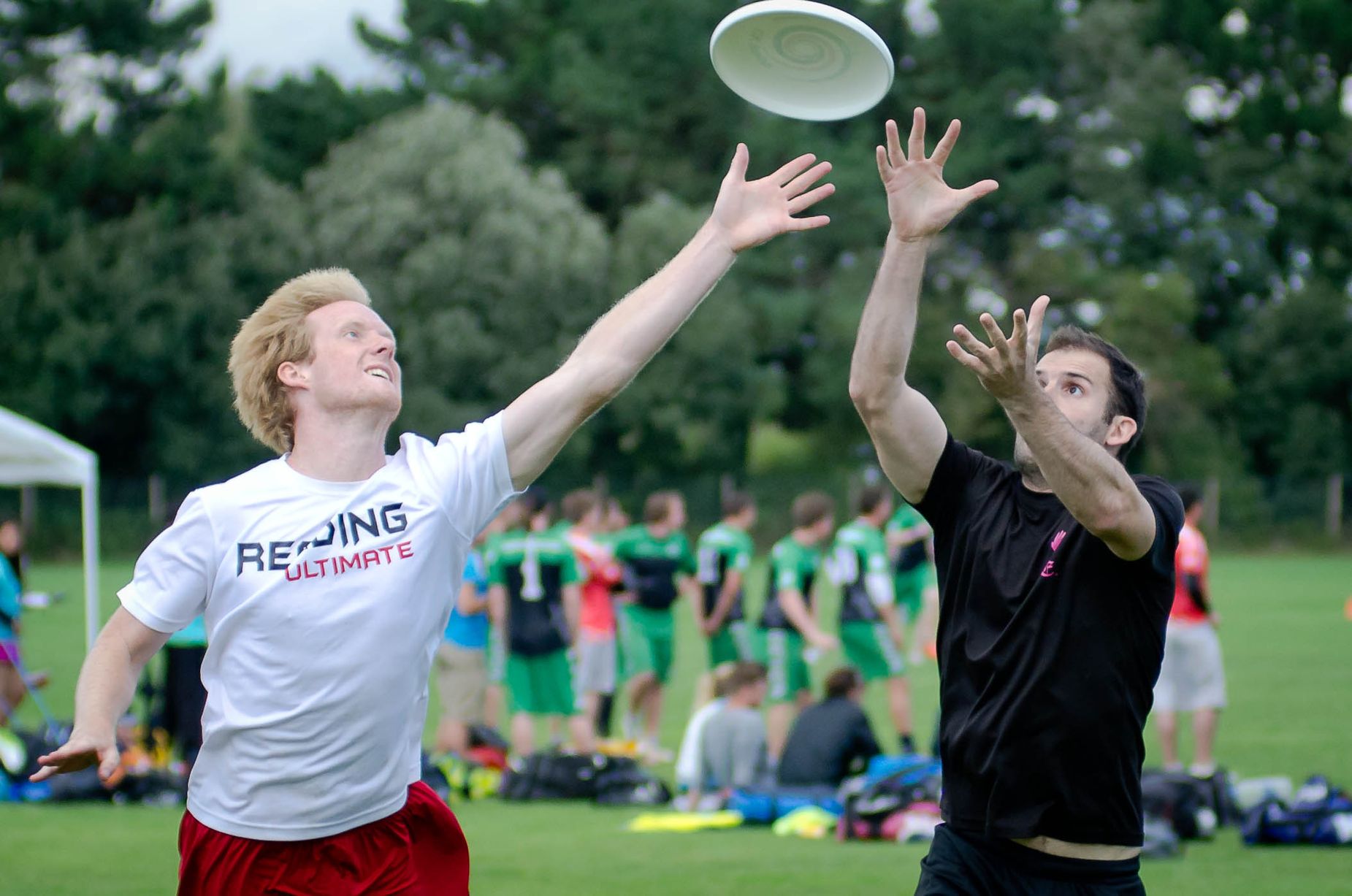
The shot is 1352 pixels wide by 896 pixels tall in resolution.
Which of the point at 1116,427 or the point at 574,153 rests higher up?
the point at 574,153

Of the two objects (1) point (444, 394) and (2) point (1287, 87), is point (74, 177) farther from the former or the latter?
(2) point (1287, 87)

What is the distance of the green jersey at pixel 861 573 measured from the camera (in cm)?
1151

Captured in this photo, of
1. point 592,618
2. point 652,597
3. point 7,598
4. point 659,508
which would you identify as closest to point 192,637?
point 7,598

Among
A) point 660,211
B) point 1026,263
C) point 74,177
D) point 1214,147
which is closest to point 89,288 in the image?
point 74,177

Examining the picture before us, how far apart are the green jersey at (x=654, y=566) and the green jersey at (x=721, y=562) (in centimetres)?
37

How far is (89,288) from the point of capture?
1527 inches

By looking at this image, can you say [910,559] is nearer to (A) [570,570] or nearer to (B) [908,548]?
(B) [908,548]

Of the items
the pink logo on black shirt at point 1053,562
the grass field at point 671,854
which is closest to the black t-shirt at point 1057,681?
the pink logo on black shirt at point 1053,562

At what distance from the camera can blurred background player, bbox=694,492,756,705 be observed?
12.1 meters

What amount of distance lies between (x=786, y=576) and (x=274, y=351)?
7.98m

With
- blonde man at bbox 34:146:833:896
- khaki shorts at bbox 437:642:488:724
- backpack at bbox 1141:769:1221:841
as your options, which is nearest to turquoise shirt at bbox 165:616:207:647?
khaki shorts at bbox 437:642:488:724

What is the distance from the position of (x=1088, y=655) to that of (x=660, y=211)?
1601 inches

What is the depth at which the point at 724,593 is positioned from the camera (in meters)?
12.1

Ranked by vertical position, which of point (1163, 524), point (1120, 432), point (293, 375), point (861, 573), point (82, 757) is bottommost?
point (861, 573)
